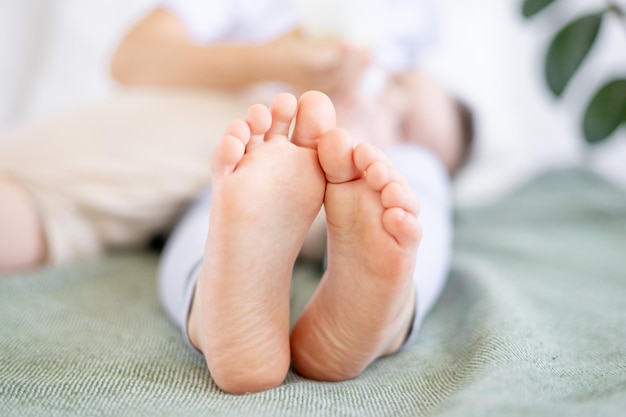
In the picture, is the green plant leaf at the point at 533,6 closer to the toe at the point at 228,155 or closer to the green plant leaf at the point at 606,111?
the green plant leaf at the point at 606,111

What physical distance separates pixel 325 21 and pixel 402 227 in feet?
2.18

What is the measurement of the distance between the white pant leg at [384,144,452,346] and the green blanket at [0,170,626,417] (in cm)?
4

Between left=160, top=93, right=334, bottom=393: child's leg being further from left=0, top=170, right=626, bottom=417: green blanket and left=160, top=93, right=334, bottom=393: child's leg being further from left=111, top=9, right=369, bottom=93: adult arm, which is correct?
left=111, top=9, right=369, bottom=93: adult arm

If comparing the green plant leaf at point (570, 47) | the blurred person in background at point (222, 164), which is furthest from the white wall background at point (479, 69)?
the green plant leaf at point (570, 47)

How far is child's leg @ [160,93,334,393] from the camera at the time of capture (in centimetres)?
53

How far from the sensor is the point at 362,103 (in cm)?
112

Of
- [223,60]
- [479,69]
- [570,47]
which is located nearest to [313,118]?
[223,60]

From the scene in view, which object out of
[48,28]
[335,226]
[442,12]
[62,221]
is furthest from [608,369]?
[48,28]

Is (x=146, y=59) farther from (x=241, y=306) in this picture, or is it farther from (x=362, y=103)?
(x=241, y=306)

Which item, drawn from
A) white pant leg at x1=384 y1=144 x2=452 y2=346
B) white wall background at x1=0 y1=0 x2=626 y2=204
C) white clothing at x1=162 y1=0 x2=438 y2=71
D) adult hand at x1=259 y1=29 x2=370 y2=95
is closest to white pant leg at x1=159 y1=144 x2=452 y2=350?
white pant leg at x1=384 y1=144 x2=452 y2=346

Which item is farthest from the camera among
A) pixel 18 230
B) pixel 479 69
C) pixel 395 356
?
pixel 479 69

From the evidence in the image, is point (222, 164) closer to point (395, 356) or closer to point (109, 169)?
point (395, 356)

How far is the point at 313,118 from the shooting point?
22.4 inches

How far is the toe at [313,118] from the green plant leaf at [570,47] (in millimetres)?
738
